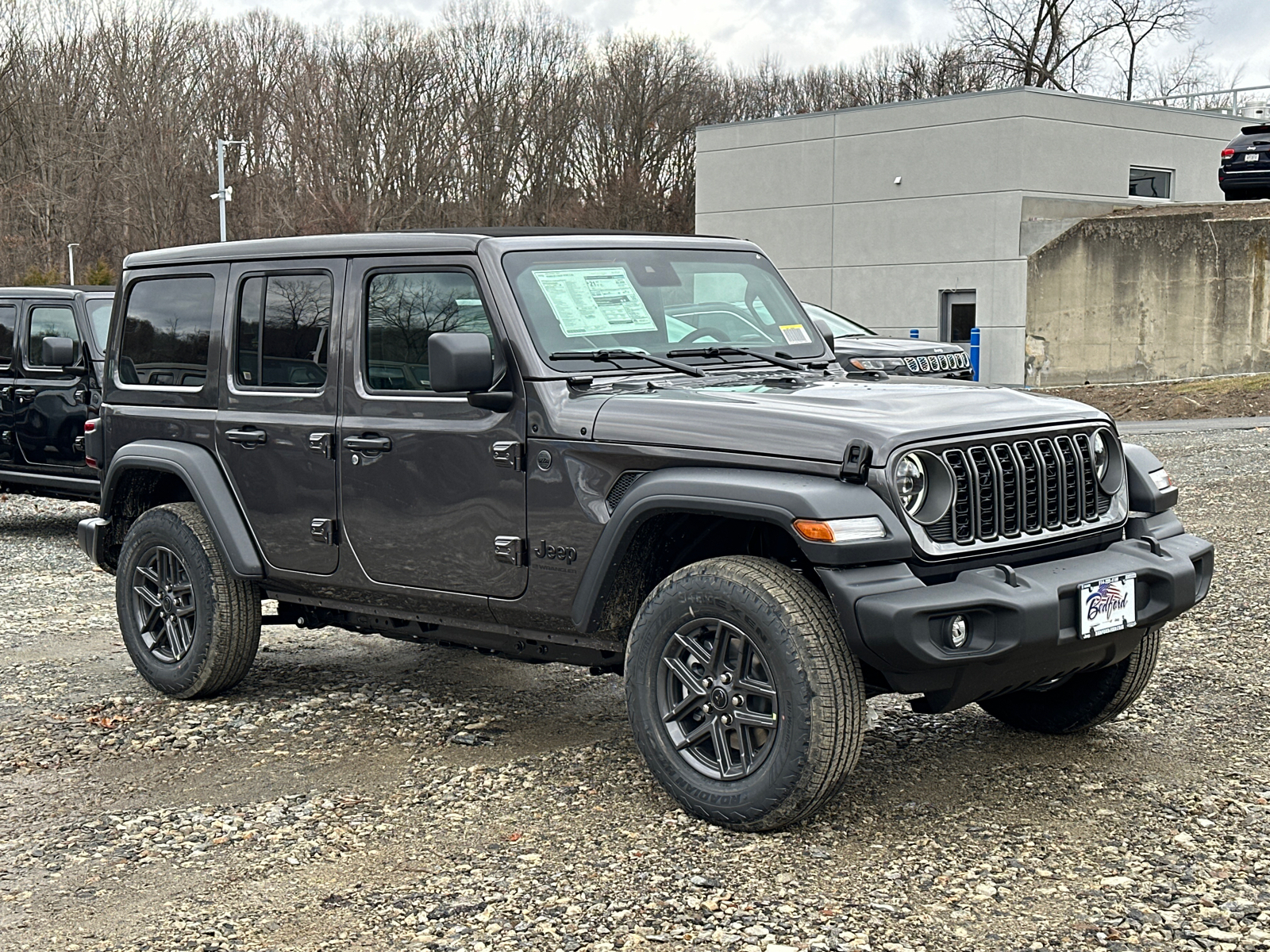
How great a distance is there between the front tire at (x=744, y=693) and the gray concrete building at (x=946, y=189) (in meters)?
27.3

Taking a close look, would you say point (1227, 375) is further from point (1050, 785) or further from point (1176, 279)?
point (1050, 785)

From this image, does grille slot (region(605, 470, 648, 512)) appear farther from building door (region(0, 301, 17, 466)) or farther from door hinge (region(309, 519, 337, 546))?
building door (region(0, 301, 17, 466))

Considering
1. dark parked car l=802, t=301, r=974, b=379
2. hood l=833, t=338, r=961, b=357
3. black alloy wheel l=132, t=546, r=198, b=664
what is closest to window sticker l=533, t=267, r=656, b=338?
black alloy wheel l=132, t=546, r=198, b=664

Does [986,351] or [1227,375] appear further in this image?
[986,351]

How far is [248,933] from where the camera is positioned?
3.96 metres

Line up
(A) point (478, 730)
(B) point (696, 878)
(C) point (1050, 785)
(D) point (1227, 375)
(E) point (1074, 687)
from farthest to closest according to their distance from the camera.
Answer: (D) point (1227, 375) → (A) point (478, 730) → (E) point (1074, 687) → (C) point (1050, 785) → (B) point (696, 878)

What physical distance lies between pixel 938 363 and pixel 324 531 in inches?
430

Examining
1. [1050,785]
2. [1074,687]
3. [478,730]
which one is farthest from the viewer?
[478,730]

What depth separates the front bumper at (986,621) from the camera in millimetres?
4227

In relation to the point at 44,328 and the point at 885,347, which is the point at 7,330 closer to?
the point at 44,328

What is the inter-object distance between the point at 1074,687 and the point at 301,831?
2.90 metres

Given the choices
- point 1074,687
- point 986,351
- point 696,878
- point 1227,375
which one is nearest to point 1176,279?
point 1227,375

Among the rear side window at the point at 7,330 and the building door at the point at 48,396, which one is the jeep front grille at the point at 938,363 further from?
the rear side window at the point at 7,330

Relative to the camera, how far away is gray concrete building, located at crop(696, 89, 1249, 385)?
30.8m
